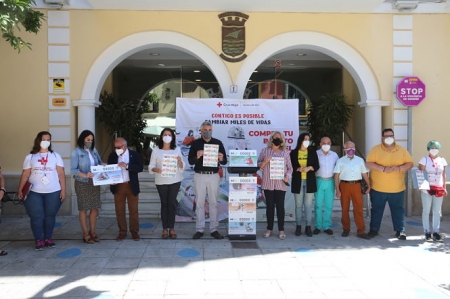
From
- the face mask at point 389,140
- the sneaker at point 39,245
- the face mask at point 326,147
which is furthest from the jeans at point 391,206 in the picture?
the sneaker at point 39,245

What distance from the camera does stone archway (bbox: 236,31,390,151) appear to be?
8797mm

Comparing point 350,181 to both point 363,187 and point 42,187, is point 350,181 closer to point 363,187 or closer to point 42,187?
point 363,187

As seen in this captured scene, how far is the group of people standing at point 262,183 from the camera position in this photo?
20.3 ft

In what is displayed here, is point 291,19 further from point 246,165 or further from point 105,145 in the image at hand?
point 105,145

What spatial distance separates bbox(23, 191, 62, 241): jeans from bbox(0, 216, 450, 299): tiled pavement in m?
0.31

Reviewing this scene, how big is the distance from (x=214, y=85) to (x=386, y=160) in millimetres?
7573

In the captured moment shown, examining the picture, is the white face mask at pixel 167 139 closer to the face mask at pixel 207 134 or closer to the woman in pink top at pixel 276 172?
the face mask at pixel 207 134

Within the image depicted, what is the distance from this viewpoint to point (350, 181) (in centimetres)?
688

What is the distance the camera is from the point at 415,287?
4664 millimetres

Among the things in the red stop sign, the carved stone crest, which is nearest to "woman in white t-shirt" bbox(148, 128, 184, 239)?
the carved stone crest

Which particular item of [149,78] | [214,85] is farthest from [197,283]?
[149,78]

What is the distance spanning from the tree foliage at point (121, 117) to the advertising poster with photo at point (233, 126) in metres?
3.37

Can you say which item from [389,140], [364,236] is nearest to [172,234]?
[364,236]

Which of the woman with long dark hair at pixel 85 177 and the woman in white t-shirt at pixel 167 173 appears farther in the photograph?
the woman in white t-shirt at pixel 167 173
